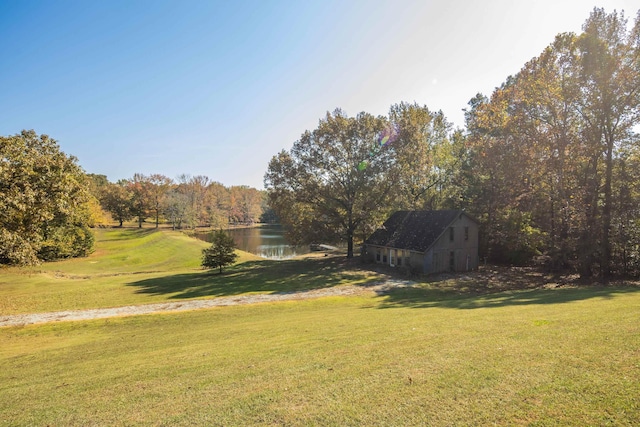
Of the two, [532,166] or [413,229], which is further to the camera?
[413,229]

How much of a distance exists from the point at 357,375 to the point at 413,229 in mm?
27804

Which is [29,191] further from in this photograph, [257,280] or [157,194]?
[157,194]

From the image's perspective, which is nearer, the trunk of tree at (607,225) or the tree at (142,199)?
the trunk of tree at (607,225)

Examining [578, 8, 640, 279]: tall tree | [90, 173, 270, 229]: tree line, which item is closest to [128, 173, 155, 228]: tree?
[90, 173, 270, 229]: tree line

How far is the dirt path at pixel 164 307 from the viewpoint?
1688cm

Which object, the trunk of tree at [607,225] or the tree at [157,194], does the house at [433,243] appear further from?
the tree at [157,194]

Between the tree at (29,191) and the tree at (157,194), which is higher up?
the tree at (157,194)

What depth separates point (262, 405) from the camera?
19.0 ft

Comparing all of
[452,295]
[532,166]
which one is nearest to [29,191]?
[452,295]

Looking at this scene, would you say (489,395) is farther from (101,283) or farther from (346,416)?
(101,283)

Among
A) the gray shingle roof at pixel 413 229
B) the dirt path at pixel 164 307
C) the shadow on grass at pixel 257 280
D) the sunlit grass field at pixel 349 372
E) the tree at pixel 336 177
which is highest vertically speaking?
the tree at pixel 336 177

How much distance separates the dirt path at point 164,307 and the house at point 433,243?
8046 millimetres

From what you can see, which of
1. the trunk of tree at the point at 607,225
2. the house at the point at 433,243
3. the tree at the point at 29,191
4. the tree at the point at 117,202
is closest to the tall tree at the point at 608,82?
the trunk of tree at the point at 607,225

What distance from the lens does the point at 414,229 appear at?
3297 centimetres
